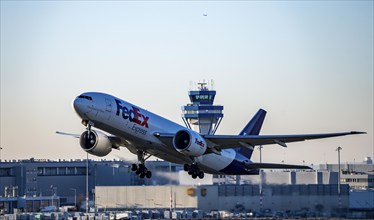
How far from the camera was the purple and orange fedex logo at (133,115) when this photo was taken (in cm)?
6153

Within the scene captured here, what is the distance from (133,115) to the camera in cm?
6238

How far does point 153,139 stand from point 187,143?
101 inches

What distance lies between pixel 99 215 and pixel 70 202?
3625 cm

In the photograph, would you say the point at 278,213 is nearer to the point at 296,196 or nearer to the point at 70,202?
the point at 296,196

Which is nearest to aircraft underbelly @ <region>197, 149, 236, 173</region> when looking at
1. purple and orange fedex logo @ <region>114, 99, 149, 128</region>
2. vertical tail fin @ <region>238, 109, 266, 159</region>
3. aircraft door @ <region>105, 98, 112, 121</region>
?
vertical tail fin @ <region>238, 109, 266, 159</region>

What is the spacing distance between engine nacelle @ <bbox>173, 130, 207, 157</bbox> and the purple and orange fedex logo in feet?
9.13

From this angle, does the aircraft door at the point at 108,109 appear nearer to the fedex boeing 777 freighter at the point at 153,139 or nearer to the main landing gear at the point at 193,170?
the fedex boeing 777 freighter at the point at 153,139

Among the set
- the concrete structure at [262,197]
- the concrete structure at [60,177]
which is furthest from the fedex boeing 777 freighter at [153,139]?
the concrete structure at [60,177]

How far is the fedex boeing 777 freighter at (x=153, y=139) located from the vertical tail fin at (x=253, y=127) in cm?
314

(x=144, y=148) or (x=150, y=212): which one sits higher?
(x=144, y=148)

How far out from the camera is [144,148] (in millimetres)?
65562

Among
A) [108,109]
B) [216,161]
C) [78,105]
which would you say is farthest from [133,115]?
[216,161]

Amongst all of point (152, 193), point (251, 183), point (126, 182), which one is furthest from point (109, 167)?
point (251, 183)

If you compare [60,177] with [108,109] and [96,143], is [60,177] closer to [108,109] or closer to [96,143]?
[96,143]
